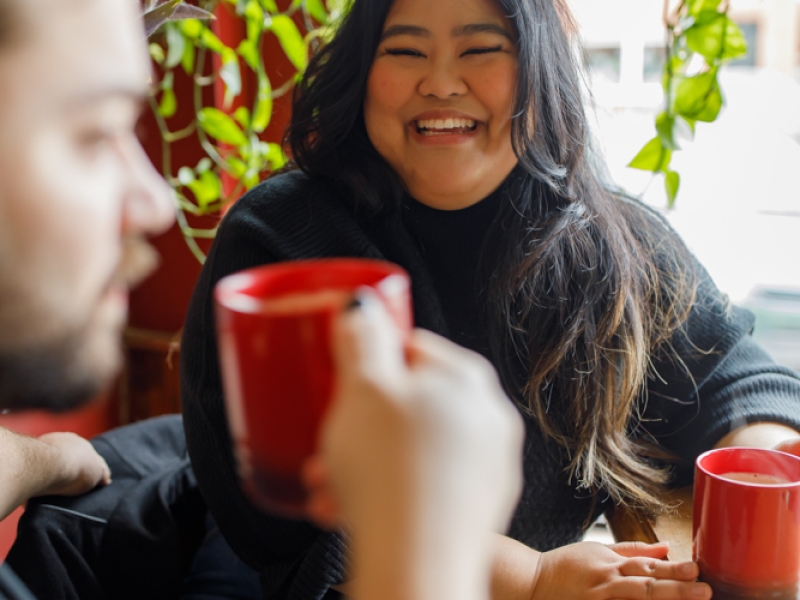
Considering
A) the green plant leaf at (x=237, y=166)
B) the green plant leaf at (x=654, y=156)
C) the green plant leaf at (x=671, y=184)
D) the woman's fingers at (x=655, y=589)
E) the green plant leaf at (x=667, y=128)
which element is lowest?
the woman's fingers at (x=655, y=589)

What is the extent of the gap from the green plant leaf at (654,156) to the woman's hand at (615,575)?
58 centimetres

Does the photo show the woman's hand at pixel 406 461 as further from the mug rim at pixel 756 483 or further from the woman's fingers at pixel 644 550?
the woman's fingers at pixel 644 550

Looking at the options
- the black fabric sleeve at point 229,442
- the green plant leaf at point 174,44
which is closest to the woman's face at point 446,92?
the black fabric sleeve at point 229,442

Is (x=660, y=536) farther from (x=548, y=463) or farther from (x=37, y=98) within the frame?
(x=37, y=98)

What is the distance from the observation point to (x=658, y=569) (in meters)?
0.80

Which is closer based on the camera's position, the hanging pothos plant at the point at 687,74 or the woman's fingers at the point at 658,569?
the woman's fingers at the point at 658,569

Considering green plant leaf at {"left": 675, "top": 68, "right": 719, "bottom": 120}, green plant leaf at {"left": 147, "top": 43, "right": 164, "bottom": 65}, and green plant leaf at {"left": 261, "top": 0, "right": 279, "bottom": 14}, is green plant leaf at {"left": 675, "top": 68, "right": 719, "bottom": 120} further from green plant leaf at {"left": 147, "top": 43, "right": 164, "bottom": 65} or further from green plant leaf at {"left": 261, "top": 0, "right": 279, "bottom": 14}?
green plant leaf at {"left": 147, "top": 43, "right": 164, "bottom": 65}

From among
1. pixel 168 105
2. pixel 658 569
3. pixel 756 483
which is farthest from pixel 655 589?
pixel 168 105

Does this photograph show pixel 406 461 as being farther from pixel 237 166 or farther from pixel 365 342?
pixel 237 166

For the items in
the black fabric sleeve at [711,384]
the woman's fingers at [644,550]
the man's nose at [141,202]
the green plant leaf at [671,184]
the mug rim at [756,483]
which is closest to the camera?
the man's nose at [141,202]

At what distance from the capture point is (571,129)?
1162mm

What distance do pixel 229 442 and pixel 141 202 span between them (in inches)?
23.7

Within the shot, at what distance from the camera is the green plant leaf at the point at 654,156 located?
45.3 inches

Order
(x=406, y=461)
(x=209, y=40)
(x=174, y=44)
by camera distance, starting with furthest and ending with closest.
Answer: (x=209, y=40), (x=174, y=44), (x=406, y=461)
